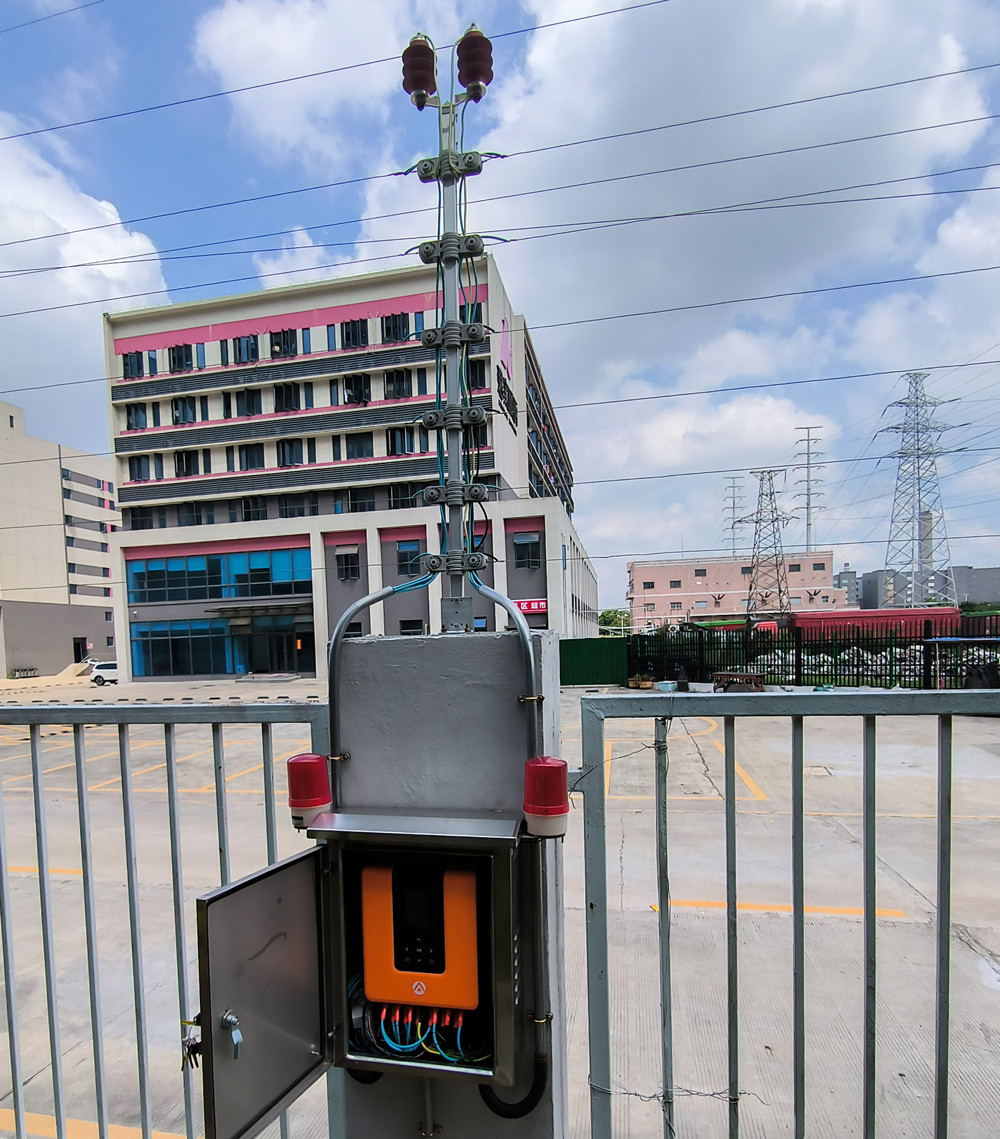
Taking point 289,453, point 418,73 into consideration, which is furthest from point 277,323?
point 418,73

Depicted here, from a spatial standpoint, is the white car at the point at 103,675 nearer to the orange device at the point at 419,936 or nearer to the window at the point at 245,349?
the window at the point at 245,349

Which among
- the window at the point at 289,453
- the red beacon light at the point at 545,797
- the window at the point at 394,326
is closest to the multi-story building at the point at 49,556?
the window at the point at 289,453

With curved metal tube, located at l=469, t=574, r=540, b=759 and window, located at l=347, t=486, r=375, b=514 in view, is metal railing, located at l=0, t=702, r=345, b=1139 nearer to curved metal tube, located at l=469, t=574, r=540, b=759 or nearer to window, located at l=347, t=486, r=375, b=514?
curved metal tube, located at l=469, t=574, r=540, b=759

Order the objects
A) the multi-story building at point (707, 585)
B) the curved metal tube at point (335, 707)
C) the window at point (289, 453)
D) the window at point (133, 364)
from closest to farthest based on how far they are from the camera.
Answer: the curved metal tube at point (335, 707), the window at point (289, 453), the window at point (133, 364), the multi-story building at point (707, 585)

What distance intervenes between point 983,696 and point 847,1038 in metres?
2.63

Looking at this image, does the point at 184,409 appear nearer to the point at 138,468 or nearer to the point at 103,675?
the point at 138,468

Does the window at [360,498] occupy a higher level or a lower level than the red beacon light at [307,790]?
higher

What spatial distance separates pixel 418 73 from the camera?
1.62 meters

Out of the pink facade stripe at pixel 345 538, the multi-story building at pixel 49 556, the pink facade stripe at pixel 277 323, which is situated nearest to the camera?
the pink facade stripe at pixel 345 538

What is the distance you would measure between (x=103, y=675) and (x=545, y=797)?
3736 cm

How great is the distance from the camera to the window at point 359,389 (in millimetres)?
30562

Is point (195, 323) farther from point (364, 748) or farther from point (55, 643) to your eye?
point (364, 748)

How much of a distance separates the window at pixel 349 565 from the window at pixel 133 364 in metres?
15.7

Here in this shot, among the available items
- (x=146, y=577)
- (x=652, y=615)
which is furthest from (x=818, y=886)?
(x=652, y=615)
